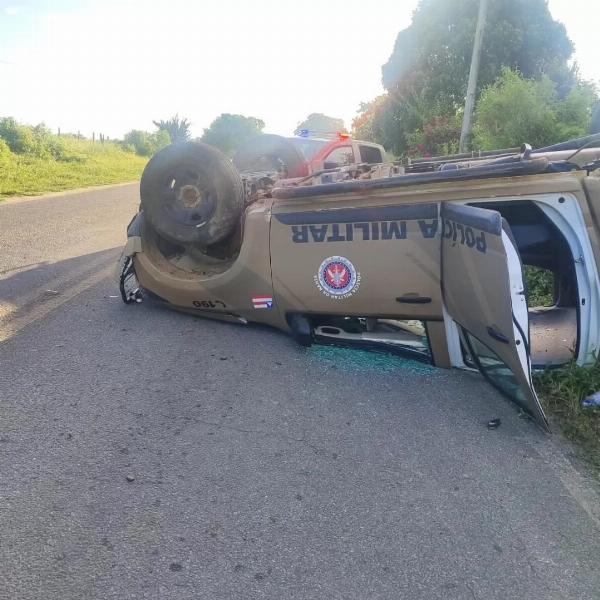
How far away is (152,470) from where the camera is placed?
251cm

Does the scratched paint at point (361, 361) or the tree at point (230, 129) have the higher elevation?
the tree at point (230, 129)

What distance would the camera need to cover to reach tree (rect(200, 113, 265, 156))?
32241 millimetres

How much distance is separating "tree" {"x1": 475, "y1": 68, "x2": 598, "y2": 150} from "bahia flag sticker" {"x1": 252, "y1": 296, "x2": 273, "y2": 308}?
7233 mm

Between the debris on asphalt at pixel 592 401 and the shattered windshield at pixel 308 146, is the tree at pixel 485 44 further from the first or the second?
the debris on asphalt at pixel 592 401

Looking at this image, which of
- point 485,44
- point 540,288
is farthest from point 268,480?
point 485,44

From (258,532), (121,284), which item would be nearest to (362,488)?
(258,532)

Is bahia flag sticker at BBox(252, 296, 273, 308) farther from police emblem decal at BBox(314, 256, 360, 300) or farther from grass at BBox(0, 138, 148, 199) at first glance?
grass at BBox(0, 138, 148, 199)

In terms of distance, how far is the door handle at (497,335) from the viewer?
2821 mm

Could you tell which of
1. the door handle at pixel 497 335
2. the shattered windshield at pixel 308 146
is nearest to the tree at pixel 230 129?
the shattered windshield at pixel 308 146

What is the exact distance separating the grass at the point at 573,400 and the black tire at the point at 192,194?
8.72 feet

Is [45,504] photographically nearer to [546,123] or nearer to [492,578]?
[492,578]

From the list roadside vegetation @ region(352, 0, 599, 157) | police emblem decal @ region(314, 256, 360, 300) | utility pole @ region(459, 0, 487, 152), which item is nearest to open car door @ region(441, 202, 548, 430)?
police emblem decal @ region(314, 256, 360, 300)

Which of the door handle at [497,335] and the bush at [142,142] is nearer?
the door handle at [497,335]

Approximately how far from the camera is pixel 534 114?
30.2 feet
